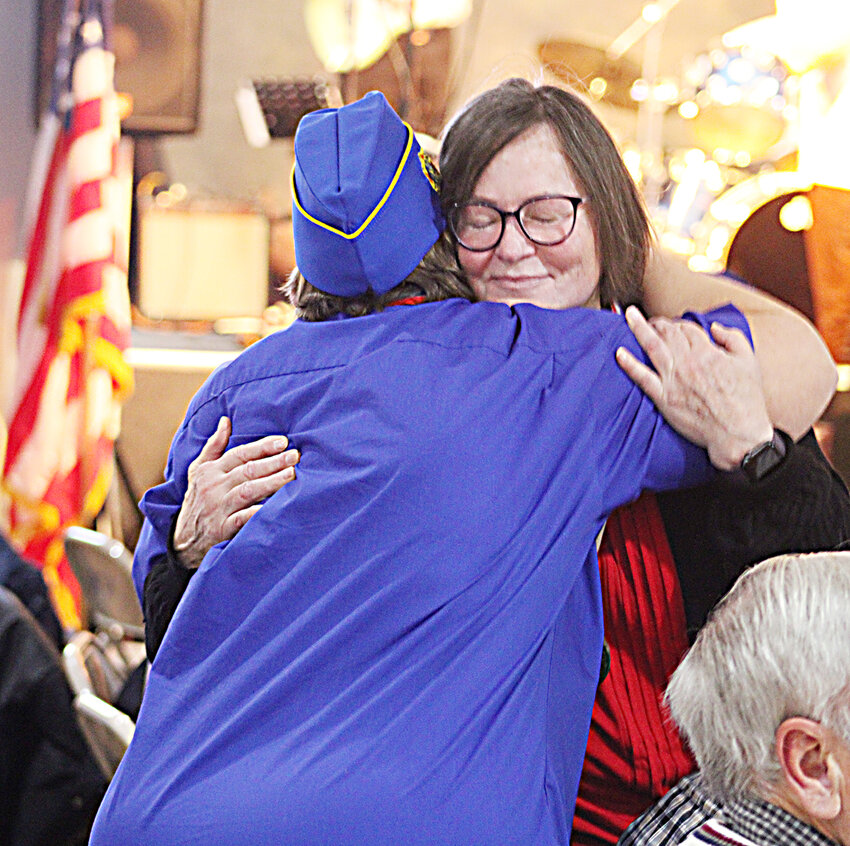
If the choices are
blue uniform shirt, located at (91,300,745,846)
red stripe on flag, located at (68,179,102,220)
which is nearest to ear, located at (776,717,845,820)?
blue uniform shirt, located at (91,300,745,846)

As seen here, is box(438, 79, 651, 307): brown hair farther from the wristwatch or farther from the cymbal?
the cymbal

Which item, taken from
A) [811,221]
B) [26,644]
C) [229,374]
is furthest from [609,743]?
[26,644]

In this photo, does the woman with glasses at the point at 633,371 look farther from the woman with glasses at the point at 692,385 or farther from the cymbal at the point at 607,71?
the cymbal at the point at 607,71

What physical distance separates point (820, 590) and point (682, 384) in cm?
28

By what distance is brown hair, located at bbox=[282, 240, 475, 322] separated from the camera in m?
1.23

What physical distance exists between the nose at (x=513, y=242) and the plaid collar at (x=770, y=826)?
711 millimetres

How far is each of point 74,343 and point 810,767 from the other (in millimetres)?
3540

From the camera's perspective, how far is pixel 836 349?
2.08 metres

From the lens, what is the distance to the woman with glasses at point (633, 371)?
124 cm

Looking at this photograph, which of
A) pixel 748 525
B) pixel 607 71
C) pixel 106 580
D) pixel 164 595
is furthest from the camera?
pixel 607 71

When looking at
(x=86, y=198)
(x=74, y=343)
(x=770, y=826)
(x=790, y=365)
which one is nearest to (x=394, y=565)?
(x=770, y=826)

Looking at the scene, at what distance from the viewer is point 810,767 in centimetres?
98

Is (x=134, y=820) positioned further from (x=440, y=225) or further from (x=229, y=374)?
(x=440, y=225)

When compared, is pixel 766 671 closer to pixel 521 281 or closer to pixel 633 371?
pixel 633 371
